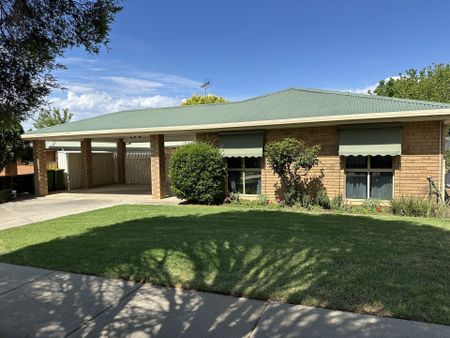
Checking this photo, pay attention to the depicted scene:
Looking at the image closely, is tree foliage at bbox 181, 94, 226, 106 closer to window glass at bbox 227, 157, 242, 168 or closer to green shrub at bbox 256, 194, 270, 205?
window glass at bbox 227, 157, 242, 168

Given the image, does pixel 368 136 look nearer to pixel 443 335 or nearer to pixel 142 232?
pixel 142 232

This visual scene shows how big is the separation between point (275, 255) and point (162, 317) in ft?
7.99

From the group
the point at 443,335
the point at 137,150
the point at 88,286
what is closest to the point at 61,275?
the point at 88,286

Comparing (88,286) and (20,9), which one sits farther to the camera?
(88,286)

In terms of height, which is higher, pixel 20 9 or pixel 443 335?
pixel 20 9

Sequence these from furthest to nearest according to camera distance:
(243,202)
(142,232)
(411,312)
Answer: (243,202)
(142,232)
(411,312)

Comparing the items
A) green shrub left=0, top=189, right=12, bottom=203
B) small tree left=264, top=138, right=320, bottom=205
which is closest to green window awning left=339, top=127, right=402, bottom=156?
small tree left=264, top=138, right=320, bottom=205

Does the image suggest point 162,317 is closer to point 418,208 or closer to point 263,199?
point 418,208

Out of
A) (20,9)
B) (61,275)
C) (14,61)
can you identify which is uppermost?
(20,9)

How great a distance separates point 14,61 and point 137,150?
75.1 ft

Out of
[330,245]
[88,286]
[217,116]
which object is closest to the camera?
[88,286]

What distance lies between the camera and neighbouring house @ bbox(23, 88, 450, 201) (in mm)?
9836

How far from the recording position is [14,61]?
4465mm

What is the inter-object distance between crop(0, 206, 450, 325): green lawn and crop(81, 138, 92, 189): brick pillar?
36.6 ft
